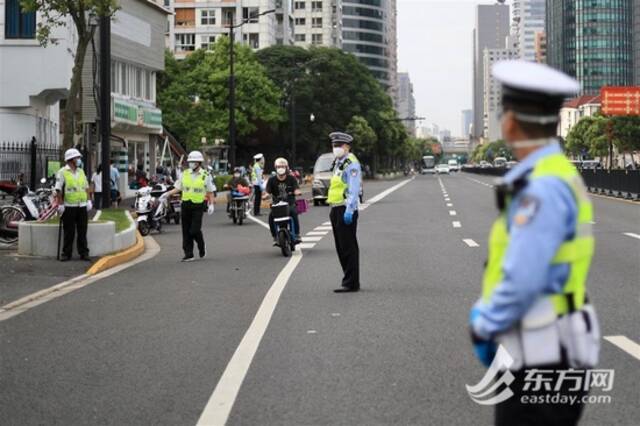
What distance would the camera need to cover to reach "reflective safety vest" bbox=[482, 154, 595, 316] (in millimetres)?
3012

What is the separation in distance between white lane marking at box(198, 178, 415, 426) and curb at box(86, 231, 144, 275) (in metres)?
4.54

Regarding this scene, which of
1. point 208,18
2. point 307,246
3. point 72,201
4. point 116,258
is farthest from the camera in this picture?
point 208,18

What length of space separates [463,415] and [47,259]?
11.8 m

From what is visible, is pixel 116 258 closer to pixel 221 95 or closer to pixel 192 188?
pixel 192 188

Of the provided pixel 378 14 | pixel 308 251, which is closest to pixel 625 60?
pixel 378 14

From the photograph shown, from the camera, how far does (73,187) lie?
50.5 ft

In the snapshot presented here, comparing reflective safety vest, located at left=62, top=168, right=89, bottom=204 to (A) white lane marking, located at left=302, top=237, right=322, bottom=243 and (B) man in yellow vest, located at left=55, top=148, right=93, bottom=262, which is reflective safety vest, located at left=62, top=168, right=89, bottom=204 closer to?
(B) man in yellow vest, located at left=55, top=148, right=93, bottom=262

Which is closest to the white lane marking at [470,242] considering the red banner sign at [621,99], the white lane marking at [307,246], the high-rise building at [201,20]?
the white lane marking at [307,246]

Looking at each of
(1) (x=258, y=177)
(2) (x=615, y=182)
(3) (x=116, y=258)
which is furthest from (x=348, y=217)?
(2) (x=615, y=182)

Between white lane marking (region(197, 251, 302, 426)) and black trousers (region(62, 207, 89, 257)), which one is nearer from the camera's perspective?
white lane marking (region(197, 251, 302, 426))

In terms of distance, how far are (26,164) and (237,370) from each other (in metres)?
21.2

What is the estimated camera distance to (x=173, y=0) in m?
105

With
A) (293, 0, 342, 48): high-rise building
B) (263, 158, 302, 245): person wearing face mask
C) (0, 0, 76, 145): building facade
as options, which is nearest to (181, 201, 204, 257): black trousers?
(263, 158, 302, 245): person wearing face mask

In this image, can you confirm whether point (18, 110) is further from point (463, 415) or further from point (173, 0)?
point (173, 0)
